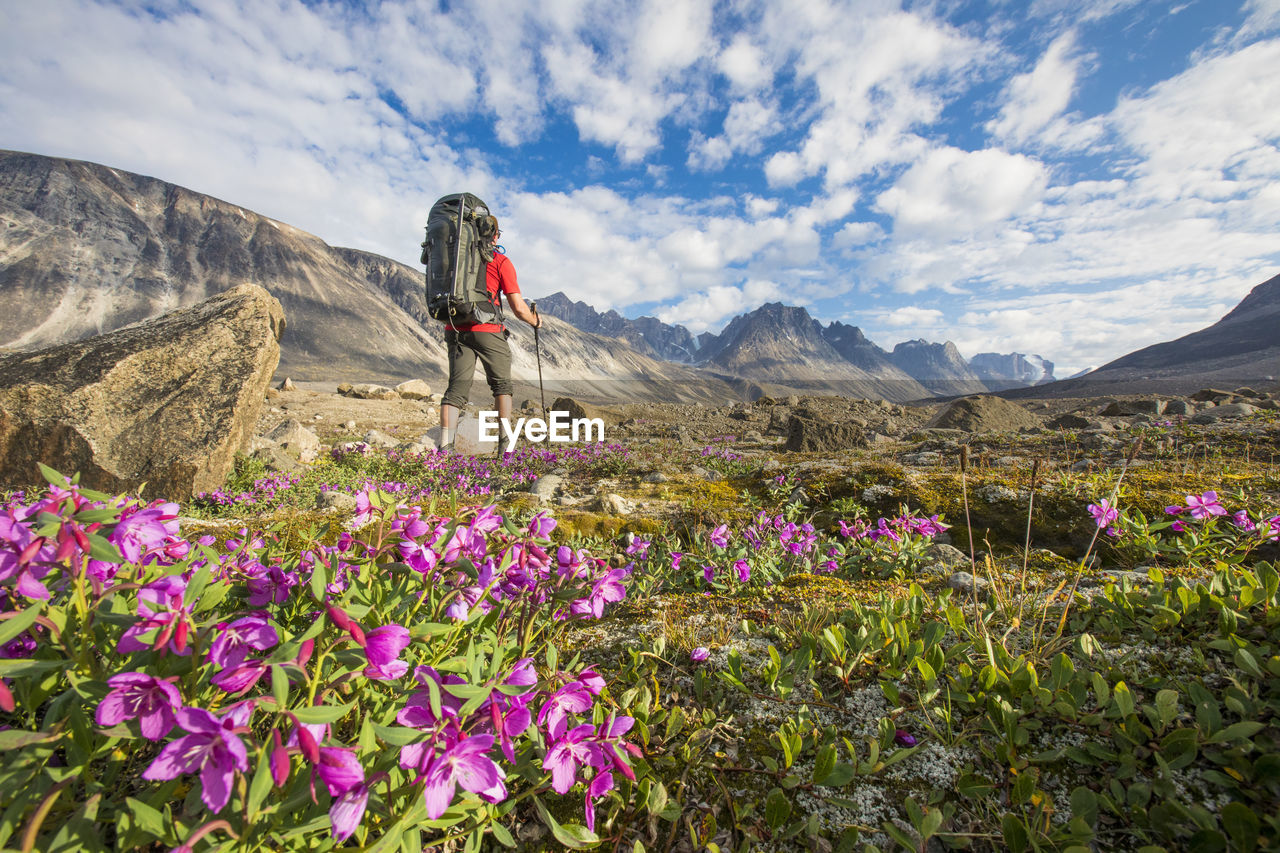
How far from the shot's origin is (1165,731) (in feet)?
5.25

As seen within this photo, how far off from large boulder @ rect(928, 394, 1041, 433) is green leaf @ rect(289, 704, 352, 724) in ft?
64.8

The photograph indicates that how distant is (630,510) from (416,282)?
221m

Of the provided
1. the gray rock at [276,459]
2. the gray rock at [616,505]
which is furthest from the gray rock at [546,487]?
the gray rock at [276,459]

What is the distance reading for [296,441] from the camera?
974 cm

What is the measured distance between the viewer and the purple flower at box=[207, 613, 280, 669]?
1208 millimetres

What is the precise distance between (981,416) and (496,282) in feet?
57.0

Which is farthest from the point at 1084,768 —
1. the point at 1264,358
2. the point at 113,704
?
the point at 1264,358

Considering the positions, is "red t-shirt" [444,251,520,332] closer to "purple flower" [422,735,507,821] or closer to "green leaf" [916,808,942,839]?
"purple flower" [422,735,507,821]

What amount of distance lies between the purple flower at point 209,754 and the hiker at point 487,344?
7287 millimetres

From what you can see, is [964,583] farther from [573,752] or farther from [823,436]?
[823,436]

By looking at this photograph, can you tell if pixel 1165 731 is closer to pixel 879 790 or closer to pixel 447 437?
pixel 879 790

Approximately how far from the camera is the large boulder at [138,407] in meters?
6.12

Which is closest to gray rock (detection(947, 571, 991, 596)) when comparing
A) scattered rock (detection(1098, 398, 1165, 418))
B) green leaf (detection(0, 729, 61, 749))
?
green leaf (detection(0, 729, 61, 749))

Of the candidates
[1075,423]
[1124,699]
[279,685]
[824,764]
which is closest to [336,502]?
[279,685]
